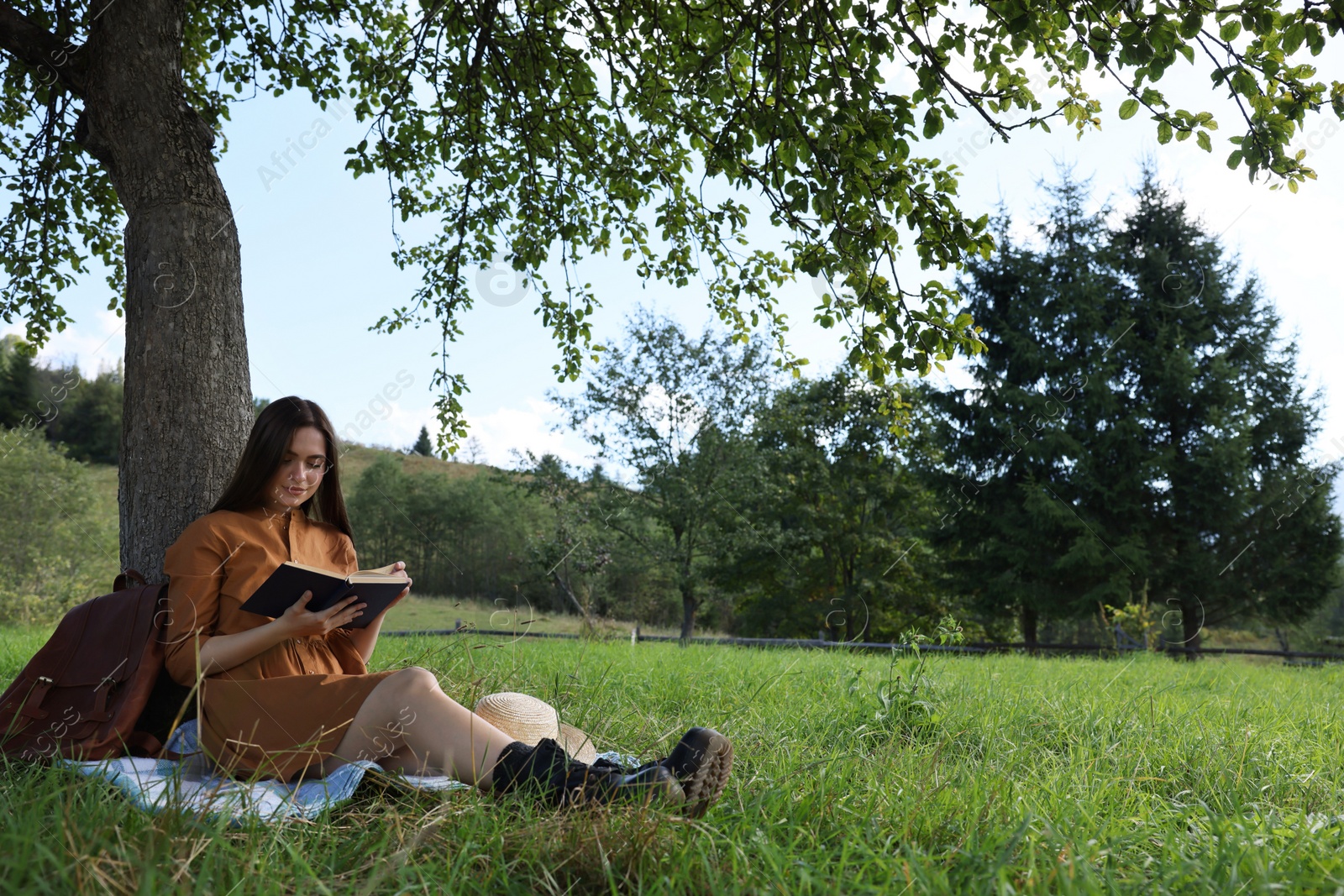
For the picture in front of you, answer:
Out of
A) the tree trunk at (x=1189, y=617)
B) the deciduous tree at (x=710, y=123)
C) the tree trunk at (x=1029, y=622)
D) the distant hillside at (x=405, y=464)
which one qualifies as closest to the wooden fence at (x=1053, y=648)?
the tree trunk at (x=1189, y=617)

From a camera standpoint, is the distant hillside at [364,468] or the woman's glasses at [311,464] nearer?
the woman's glasses at [311,464]

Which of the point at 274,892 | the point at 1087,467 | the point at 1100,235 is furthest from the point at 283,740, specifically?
the point at 1100,235

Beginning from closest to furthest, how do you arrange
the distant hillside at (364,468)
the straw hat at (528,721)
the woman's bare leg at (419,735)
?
1. the woman's bare leg at (419,735)
2. the straw hat at (528,721)
3. the distant hillside at (364,468)

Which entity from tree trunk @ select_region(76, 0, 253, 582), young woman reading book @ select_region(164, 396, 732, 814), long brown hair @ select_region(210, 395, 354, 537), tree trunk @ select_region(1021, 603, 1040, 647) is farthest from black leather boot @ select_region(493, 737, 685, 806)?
tree trunk @ select_region(1021, 603, 1040, 647)

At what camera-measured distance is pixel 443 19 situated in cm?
593

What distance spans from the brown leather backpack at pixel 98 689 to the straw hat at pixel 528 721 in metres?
1.11

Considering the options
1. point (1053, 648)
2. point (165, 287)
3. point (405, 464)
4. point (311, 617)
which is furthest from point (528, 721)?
point (405, 464)

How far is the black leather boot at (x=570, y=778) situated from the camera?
2256mm

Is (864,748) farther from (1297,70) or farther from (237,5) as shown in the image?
(237,5)

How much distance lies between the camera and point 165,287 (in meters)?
3.92

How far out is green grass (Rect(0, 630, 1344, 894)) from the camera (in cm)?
181

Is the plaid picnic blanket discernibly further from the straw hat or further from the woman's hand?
the woman's hand

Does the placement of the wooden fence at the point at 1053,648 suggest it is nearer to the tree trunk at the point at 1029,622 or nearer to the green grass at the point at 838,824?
the tree trunk at the point at 1029,622

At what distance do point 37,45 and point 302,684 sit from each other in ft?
12.1
